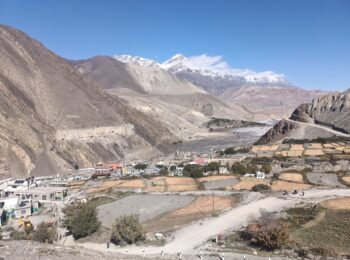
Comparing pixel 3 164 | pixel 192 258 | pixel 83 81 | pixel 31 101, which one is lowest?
pixel 192 258

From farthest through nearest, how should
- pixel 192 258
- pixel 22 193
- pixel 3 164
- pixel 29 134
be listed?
pixel 29 134 < pixel 3 164 < pixel 22 193 < pixel 192 258

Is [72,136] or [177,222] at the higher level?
[72,136]

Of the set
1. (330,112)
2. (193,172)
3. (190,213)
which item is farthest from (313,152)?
(330,112)

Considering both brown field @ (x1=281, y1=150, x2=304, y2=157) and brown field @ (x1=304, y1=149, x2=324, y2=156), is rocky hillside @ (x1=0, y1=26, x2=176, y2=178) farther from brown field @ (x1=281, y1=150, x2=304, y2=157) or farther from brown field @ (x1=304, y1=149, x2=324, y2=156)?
brown field @ (x1=304, y1=149, x2=324, y2=156)

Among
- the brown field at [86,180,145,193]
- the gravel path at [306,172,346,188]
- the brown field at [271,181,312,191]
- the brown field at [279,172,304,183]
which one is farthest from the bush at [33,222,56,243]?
the gravel path at [306,172,346,188]

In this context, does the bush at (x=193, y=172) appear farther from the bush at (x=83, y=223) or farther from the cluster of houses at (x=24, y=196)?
the bush at (x=83, y=223)

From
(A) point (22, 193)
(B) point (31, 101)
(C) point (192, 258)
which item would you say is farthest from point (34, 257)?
(B) point (31, 101)

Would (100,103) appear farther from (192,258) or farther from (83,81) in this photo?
(192,258)
